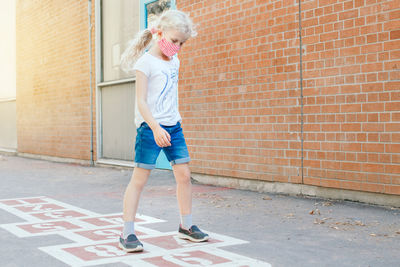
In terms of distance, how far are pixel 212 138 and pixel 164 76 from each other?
441 cm

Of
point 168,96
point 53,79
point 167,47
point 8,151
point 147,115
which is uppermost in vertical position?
point 53,79

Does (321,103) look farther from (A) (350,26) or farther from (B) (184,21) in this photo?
(B) (184,21)

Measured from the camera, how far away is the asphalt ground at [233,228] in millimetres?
3857

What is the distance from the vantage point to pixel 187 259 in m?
3.83

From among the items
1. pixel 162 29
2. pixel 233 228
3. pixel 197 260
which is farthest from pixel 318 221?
pixel 162 29

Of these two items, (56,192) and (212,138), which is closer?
(56,192)

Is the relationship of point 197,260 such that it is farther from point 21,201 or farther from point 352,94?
point 21,201

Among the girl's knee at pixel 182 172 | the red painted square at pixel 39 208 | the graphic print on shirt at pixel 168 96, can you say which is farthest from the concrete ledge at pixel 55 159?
the graphic print on shirt at pixel 168 96

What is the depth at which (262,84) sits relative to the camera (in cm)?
755

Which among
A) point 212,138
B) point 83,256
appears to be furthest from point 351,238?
point 212,138

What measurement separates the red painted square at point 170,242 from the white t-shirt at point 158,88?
99cm

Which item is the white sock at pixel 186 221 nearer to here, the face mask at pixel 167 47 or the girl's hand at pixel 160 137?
the girl's hand at pixel 160 137

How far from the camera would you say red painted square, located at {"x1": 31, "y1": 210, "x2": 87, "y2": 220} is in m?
5.75

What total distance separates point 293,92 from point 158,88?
330 centimetres
